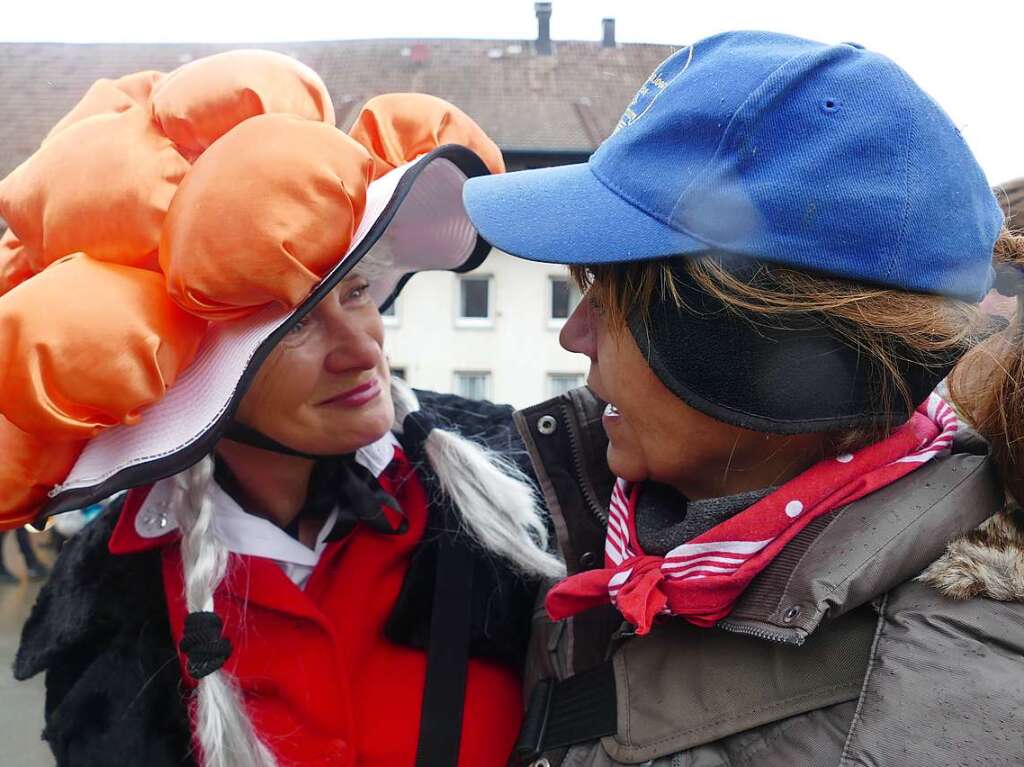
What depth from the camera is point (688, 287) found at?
116 centimetres

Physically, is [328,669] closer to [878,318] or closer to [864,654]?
[864,654]

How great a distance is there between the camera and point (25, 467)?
1456 mm

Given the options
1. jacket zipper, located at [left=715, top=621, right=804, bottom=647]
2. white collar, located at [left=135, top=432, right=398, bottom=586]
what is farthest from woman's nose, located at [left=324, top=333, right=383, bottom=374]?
jacket zipper, located at [left=715, top=621, right=804, bottom=647]

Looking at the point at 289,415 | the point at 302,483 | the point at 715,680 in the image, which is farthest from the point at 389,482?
the point at 715,680

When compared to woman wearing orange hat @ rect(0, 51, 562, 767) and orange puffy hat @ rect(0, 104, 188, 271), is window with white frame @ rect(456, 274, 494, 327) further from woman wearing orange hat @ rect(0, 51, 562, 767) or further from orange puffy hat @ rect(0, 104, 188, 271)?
orange puffy hat @ rect(0, 104, 188, 271)

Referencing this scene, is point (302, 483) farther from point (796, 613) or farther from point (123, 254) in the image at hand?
point (796, 613)

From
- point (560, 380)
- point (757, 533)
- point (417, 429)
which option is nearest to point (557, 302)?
point (560, 380)

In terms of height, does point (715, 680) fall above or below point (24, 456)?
below

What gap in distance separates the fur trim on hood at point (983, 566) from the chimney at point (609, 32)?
21506 mm

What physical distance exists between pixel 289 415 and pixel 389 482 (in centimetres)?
38

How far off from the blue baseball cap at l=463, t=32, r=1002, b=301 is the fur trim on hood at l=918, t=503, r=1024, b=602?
311 mm

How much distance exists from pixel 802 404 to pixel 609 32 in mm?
21782

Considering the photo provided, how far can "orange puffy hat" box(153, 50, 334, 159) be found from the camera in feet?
5.01

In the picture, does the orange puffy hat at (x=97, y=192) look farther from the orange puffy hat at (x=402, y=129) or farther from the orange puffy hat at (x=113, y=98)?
the orange puffy hat at (x=402, y=129)
